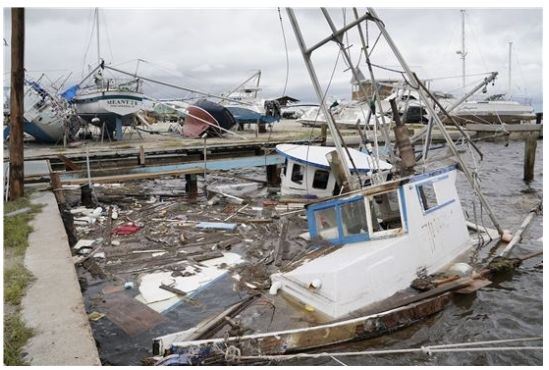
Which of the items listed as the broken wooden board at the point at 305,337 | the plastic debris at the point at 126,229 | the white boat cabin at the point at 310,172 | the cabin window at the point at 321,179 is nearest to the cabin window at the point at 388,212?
the broken wooden board at the point at 305,337

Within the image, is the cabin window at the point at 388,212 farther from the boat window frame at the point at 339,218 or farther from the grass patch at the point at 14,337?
the grass patch at the point at 14,337

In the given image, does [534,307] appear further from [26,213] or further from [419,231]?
[26,213]

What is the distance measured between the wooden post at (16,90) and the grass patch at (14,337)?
9288 millimetres

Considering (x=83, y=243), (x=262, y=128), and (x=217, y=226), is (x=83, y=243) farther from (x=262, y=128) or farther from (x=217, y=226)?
(x=262, y=128)

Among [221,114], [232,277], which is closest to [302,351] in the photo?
[232,277]

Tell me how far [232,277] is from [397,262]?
4.03 metres

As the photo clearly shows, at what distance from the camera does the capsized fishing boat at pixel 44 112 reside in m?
29.6

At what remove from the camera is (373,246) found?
29.2ft

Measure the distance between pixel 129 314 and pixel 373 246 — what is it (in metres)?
5.10

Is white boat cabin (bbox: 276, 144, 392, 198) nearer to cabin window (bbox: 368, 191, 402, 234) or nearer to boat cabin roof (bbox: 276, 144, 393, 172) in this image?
boat cabin roof (bbox: 276, 144, 393, 172)

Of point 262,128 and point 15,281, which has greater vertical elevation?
point 262,128

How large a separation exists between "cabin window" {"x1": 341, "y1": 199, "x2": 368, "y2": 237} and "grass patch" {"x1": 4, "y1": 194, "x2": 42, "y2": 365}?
20.2 ft

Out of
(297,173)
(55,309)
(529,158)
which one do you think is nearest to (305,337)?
(55,309)

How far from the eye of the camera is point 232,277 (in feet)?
35.4
